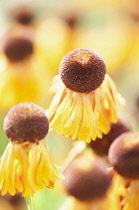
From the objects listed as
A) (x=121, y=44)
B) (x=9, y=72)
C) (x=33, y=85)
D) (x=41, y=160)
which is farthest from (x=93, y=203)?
(x=121, y=44)

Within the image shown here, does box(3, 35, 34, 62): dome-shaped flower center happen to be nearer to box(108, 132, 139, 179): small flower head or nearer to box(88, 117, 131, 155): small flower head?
box(88, 117, 131, 155): small flower head

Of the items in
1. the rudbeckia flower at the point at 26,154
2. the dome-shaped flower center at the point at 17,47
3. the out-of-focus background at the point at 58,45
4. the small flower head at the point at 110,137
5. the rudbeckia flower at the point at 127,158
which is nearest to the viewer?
the rudbeckia flower at the point at 26,154

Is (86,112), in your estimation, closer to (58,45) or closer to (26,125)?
(26,125)

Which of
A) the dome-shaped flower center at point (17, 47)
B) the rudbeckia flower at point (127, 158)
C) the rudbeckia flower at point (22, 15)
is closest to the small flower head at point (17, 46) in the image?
the dome-shaped flower center at point (17, 47)

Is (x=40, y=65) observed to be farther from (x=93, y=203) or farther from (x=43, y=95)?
(x=93, y=203)

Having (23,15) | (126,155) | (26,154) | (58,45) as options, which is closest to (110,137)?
(126,155)

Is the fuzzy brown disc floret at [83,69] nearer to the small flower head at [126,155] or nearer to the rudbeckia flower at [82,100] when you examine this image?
the rudbeckia flower at [82,100]
